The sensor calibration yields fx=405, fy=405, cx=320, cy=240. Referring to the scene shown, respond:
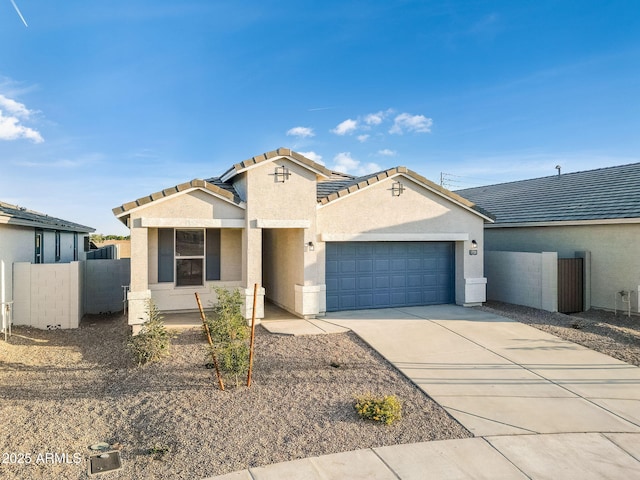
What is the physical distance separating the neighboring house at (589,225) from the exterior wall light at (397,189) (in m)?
6.71

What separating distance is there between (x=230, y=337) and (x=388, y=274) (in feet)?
21.9

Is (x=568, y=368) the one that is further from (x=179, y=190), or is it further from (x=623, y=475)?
(x=179, y=190)

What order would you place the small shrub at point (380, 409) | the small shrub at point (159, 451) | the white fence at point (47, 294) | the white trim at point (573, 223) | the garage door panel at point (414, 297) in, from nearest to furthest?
the small shrub at point (159, 451), the small shrub at point (380, 409), the white fence at point (47, 294), the white trim at point (573, 223), the garage door panel at point (414, 297)

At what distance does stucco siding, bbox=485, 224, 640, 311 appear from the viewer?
1292 centimetres

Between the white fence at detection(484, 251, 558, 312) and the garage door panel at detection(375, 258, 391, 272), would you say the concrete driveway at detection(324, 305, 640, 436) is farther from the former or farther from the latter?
the white fence at detection(484, 251, 558, 312)

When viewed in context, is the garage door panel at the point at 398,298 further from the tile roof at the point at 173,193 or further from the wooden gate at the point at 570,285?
the tile roof at the point at 173,193

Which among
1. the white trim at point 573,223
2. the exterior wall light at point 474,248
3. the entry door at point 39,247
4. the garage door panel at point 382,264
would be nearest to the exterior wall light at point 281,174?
the garage door panel at point 382,264

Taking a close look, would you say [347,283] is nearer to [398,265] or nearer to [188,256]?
[398,265]

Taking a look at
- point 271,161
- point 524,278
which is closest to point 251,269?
point 271,161

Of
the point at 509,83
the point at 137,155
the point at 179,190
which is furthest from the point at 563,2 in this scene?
the point at 137,155

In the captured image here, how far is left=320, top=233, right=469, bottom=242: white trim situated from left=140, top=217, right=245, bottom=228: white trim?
8.19 ft

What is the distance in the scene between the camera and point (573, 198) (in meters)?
16.0

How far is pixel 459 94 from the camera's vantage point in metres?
16.8

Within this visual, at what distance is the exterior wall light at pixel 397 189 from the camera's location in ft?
40.7
